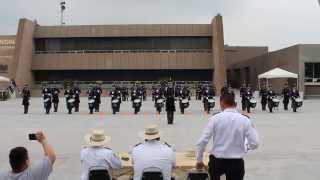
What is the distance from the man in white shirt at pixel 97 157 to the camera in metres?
7.12

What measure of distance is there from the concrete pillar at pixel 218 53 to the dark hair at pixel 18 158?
204ft

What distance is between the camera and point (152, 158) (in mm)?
6852

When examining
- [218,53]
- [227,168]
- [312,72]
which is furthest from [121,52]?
[227,168]

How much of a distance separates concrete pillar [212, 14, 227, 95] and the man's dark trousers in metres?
60.6

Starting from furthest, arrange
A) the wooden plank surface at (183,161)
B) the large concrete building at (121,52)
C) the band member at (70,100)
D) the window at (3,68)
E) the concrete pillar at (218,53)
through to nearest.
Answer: the window at (3,68), the large concrete building at (121,52), the concrete pillar at (218,53), the band member at (70,100), the wooden plank surface at (183,161)

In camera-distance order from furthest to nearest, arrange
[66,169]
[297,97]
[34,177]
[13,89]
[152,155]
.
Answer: [13,89], [297,97], [66,169], [152,155], [34,177]

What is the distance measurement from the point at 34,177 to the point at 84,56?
66.9 m

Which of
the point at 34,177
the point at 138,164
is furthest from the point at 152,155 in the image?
the point at 34,177

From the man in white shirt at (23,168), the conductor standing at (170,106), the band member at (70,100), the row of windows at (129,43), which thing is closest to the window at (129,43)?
the row of windows at (129,43)

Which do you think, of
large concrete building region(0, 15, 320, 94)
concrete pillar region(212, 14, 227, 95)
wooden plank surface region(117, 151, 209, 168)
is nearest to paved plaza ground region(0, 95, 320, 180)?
wooden plank surface region(117, 151, 209, 168)

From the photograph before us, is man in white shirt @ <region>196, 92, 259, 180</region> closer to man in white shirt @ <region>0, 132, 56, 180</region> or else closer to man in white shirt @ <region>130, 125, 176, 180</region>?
man in white shirt @ <region>130, 125, 176, 180</region>

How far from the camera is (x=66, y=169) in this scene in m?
12.1

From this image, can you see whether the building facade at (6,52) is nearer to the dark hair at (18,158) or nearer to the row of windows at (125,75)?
the row of windows at (125,75)

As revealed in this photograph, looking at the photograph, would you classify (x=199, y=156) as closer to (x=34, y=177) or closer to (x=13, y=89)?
(x=34, y=177)
